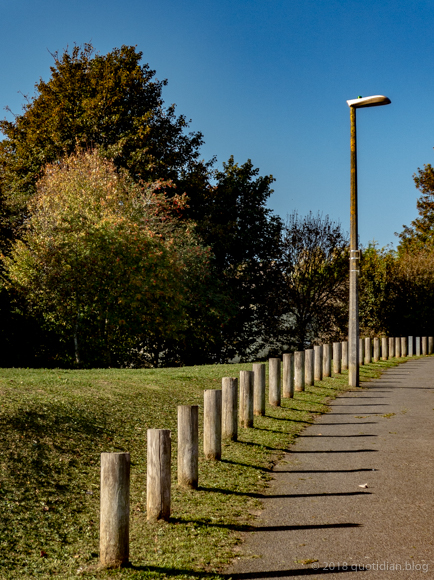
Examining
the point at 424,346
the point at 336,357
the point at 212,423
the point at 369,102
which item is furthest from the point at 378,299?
the point at 212,423

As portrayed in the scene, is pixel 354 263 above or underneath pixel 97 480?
above

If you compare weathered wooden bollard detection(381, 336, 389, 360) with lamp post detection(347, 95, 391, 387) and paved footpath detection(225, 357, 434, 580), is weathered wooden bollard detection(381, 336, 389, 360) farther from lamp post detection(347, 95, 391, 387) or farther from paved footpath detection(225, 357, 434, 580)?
paved footpath detection(225, 357, 434, 580)

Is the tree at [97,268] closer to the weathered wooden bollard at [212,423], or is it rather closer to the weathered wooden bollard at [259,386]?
the weathered wooden bollard at [259,386]

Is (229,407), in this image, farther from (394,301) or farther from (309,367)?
(394,301)

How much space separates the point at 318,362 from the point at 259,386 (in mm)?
6231

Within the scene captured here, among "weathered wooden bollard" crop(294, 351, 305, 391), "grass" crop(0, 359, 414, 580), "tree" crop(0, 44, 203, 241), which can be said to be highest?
"tree" crop(0, 44, 203, 241)

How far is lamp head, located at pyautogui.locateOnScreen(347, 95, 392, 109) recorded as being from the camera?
14602 mm

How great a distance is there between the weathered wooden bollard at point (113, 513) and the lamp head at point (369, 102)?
12303 millimetres

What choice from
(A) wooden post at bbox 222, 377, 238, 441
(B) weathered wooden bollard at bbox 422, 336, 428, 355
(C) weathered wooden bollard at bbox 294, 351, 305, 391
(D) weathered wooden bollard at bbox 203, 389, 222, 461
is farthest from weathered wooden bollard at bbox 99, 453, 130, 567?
(B) weathered wooden bollard at bbox 422, 336, 428, 355

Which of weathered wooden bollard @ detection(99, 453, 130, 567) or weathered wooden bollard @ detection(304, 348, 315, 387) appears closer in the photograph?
weathered wooden bollard @ detection(99, 453, 130, 567)

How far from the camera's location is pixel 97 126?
3089cm

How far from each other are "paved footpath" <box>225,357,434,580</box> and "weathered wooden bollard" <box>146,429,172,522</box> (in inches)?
32.1

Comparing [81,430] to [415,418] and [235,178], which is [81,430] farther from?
[235,178]

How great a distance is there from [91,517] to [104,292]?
647 inches
